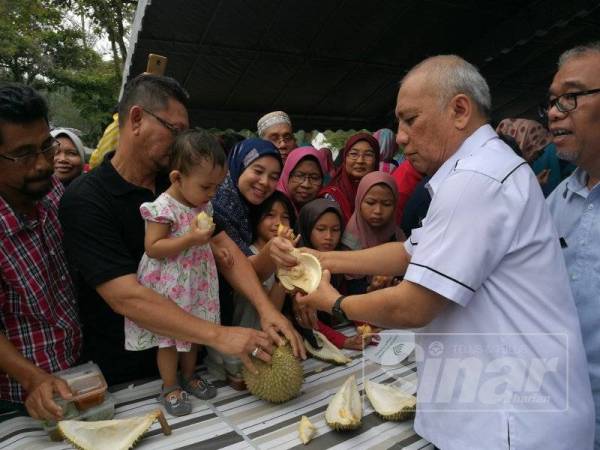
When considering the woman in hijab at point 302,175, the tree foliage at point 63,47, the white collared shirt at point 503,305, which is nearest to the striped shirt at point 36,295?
the white collared shirt at point 503,305

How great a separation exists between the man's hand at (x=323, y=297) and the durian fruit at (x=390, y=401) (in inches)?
19.6

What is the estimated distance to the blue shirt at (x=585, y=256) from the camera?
5.47 ft

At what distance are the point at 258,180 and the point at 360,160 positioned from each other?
1663 millimetres

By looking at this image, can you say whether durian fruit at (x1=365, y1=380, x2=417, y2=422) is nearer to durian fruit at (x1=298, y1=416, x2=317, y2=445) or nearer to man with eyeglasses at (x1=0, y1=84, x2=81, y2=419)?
durian fruit at (x1=298, y1=416, x2=317, y2=445)

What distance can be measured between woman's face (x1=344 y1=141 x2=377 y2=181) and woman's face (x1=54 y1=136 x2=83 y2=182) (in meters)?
2.52

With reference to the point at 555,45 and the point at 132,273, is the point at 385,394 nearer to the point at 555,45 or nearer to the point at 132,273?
the point at 132,273

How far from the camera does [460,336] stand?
1.39m

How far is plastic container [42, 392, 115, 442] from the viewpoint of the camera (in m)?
1.59

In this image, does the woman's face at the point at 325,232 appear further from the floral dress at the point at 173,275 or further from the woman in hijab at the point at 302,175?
the floral dress at the point at 173,275

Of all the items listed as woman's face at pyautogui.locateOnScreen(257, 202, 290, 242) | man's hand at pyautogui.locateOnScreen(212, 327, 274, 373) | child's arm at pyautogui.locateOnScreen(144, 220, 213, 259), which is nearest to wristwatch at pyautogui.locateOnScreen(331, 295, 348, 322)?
man's hand at pyautogui.locateOnScreen(212, 327, 274, 373)

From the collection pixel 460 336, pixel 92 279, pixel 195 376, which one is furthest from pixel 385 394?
pixel 92 279

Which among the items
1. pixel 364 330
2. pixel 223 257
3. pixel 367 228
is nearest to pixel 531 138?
pixel 367 228

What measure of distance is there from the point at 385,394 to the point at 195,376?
0.93 meters

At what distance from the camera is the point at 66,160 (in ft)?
11.5
